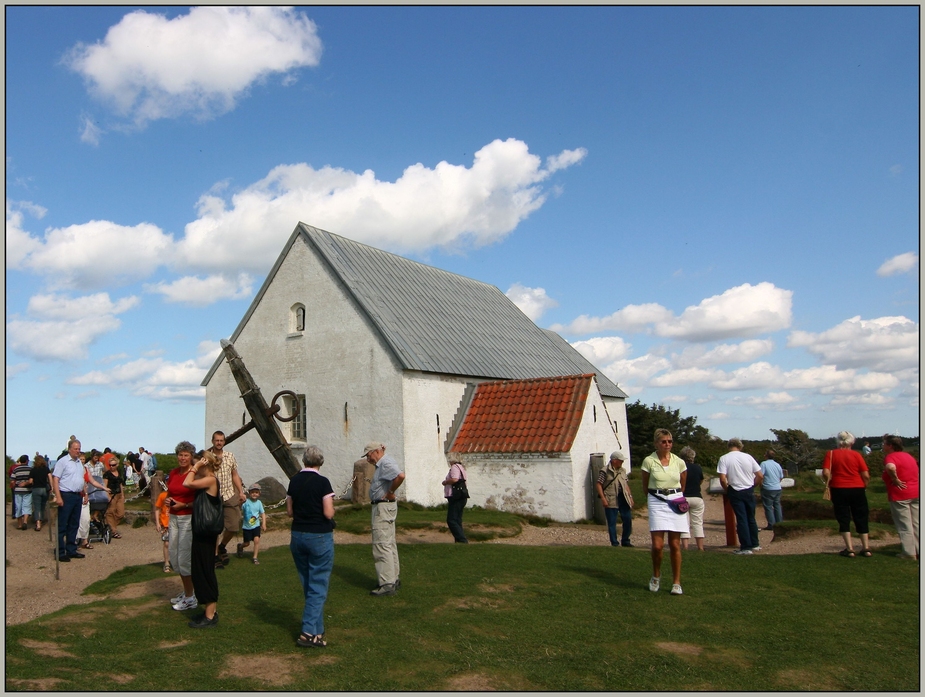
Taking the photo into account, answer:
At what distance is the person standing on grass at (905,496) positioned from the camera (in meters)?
10.2

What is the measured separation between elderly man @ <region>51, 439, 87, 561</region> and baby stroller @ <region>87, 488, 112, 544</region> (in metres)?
1.66

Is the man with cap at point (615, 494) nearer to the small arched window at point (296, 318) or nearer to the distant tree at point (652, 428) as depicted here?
the small arched window at point (296, 318)

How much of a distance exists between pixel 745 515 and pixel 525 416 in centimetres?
807

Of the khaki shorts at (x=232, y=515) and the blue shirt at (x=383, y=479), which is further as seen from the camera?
the khaki shorts at (x=232, y=515)

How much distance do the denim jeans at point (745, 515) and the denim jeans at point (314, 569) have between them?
7.65 metres

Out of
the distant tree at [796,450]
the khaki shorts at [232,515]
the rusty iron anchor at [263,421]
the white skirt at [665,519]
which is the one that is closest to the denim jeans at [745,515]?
the white skirt at [665,519]

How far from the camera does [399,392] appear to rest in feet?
60.9

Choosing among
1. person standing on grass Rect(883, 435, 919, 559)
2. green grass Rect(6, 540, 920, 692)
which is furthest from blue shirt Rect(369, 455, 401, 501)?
person standing on grass Rect(883, 435, 919, 559)

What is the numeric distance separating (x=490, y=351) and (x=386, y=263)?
5.01 m

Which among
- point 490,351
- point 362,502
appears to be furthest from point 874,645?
point 490,351

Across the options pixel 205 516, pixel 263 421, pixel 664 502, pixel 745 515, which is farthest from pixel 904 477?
pixel 263 421

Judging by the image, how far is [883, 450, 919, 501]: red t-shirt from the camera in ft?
33.4

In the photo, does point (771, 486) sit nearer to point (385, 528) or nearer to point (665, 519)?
point (665, 519)

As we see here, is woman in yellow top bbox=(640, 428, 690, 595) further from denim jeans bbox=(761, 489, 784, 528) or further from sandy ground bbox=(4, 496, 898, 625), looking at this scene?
denim jeans bbox=(761, 489, 784, 528)
